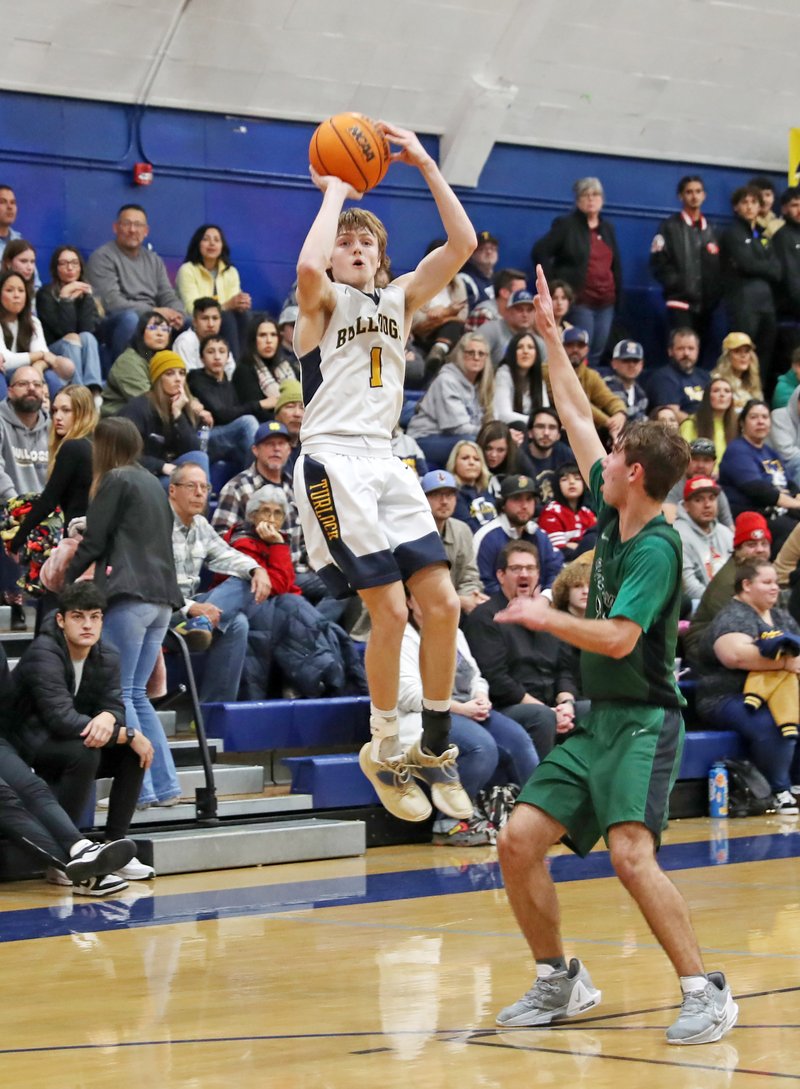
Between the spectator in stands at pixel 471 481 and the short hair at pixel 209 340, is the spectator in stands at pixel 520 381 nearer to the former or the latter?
the spectator in stands at pixel 471 481

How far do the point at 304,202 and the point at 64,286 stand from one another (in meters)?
4.09

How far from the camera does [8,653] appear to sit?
376 inches

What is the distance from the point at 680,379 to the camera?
15086 millimetres

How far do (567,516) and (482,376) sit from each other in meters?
1.59

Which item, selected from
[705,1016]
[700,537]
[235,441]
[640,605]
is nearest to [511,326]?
[700,537]

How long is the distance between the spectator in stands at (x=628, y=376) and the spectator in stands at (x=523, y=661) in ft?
14.8

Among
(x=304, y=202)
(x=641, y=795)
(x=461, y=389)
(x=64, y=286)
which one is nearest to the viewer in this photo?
(x=641, y=795)

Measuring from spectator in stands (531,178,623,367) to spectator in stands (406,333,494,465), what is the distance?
2634 mm

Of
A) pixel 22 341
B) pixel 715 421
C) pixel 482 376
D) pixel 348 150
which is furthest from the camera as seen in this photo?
pixel 715 421

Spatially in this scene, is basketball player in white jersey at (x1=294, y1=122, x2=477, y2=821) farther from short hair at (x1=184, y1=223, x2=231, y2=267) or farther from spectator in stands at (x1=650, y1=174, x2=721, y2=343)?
spectator in stands at (x1=650, y1=174, x2=721, y2=343)

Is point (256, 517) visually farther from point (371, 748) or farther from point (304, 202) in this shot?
point (304, 202)

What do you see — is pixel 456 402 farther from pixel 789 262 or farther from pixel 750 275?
pixel 789 262

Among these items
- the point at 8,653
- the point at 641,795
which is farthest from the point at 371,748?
the point at 8,653

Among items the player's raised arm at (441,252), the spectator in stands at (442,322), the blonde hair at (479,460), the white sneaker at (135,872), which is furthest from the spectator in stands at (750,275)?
the player's raised arm at (441,252)
